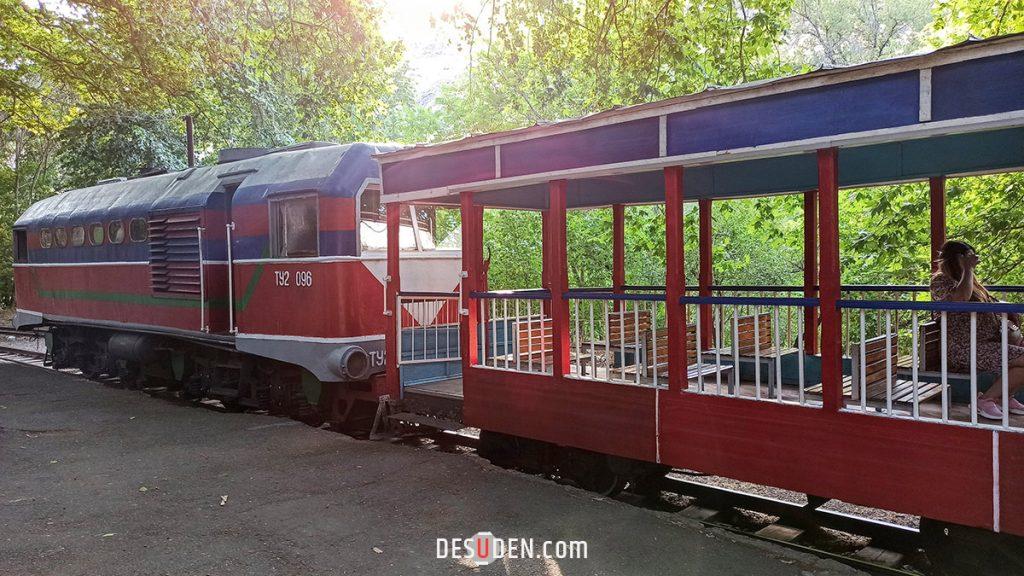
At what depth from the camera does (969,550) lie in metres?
4.34

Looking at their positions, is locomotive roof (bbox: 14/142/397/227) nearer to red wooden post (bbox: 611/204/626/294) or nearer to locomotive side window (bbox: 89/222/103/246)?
locomotive side window (bbox: 89/222/103/246)

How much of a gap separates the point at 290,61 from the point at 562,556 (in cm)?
1119

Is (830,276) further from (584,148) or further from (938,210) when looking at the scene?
(938,210)

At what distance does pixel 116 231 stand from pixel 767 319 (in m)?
9.85

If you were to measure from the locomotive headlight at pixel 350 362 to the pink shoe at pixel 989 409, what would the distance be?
578 centimetres

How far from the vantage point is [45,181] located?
30.2 m

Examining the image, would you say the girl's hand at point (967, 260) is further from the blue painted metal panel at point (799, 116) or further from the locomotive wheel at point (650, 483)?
the locomotive wheel at point (650, 483)

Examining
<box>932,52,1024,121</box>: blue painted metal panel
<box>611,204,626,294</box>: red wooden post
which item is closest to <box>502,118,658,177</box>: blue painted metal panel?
<box>932,52,1024,121</box>: blue painted metal panel

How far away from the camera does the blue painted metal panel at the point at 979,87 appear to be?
388 cm

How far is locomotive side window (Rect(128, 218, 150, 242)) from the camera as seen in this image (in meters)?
11.2

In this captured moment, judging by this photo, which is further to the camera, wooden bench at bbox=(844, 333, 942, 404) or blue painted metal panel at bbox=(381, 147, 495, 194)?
blue painted metal panel at bbox=(381, 147, 495, 194)

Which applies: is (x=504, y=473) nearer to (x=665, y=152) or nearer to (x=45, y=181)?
(x=665, y=152)

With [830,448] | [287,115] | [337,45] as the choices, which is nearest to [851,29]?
[287,115]

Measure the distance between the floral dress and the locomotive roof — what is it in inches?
225
